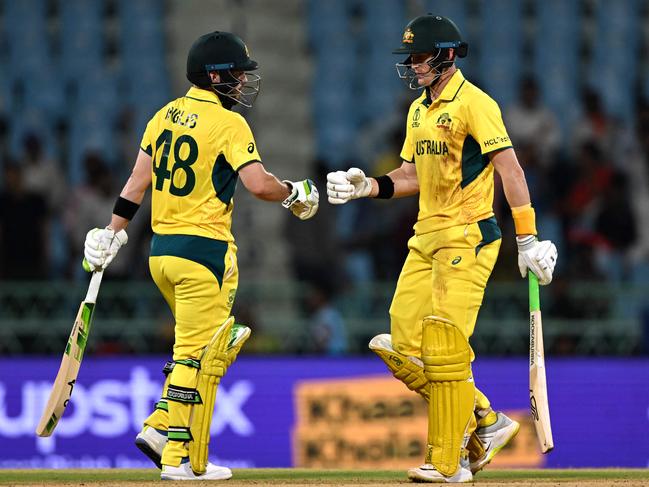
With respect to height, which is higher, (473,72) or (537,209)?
(473,72)

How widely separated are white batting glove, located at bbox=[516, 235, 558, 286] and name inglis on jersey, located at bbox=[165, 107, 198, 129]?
168 cm

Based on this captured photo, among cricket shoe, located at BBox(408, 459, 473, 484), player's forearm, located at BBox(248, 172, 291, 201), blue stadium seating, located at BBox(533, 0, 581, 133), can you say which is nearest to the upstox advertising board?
cricket shoe, located at BBox(408, 459, 473, 484)

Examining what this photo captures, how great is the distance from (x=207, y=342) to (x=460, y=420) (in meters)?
1.27

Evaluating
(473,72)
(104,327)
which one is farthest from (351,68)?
(104,327)

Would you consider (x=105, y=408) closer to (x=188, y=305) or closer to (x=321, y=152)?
(x=188, y=305)

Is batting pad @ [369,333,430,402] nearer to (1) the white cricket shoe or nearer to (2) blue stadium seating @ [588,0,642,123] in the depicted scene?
(1) the white cricket shoe

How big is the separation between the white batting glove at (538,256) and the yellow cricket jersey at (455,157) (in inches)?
10.2

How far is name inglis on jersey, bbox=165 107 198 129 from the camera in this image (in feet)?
22.9

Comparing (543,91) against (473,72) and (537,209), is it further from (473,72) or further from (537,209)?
(537,209)

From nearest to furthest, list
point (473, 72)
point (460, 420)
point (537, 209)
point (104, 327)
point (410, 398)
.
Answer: point (460, 420)
point (410, 398)
point (104, 327)
point (537, 209)
point (473, 72)

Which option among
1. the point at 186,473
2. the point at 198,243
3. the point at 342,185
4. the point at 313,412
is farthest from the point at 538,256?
the point at 313,412

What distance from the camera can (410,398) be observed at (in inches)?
399

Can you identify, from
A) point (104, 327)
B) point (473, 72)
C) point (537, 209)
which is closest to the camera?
point (104, 327)

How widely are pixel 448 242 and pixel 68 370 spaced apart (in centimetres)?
200
